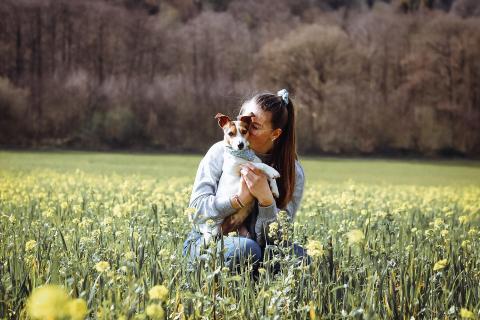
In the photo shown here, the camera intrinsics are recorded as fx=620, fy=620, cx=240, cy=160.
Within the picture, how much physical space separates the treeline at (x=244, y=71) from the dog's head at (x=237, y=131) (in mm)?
20601

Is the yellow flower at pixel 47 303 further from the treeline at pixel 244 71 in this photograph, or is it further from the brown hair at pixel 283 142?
the treeline at pixel 244 71

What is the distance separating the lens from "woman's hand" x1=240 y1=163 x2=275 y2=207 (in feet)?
11.6

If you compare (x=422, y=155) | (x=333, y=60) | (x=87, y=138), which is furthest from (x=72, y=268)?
(x=333, y=60)

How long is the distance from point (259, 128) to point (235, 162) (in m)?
0.31

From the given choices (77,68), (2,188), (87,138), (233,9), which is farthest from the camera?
(233,9)

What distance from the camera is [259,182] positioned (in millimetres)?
3561

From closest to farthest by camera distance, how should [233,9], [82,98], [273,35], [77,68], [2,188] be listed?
[2,188] → [82,98] → [77,68] → [273,35] → [233,9]

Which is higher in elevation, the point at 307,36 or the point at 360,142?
the point at 307,36

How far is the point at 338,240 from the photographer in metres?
4.25

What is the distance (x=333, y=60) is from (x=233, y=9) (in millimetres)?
11020

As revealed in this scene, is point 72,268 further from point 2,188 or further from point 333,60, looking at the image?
point 333,60

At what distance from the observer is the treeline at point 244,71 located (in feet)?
95.7

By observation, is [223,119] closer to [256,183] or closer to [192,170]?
[256,183]

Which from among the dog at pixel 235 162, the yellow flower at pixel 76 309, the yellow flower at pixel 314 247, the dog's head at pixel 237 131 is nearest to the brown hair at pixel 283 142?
the dog at pixel 235 162
